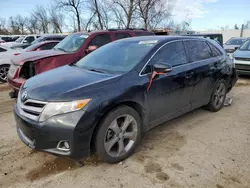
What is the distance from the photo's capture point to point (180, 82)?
3.55 metres

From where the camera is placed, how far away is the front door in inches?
125

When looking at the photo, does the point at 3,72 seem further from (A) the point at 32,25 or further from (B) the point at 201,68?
(A) the point at 32,25

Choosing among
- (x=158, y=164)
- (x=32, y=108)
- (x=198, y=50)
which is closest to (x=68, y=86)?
(x=32, y=108)

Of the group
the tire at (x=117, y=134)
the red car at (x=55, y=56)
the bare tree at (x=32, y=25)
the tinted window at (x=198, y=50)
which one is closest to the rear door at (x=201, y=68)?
the tinted window at (x=198, y=50)

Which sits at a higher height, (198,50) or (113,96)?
(198,50)

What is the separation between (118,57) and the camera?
11.4 ft

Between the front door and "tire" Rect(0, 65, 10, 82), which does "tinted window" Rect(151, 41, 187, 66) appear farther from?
"tire" Rect(0, 65, 10, 82)

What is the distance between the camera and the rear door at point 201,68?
3924 millimetres

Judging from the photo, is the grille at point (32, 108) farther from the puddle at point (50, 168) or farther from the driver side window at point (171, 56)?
the driver side window at point (171, 56)

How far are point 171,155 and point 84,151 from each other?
4.13ft

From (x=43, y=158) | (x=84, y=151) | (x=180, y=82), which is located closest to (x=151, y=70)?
(x=180, y=82)

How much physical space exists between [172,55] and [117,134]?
1644 millimetres

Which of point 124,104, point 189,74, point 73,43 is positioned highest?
point 73,43

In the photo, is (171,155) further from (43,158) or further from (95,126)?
(43,158)
